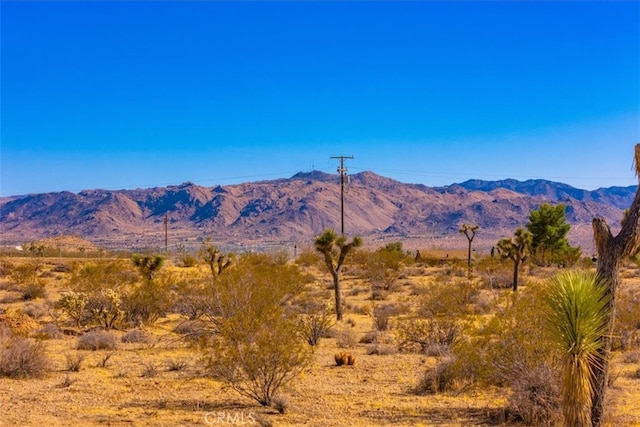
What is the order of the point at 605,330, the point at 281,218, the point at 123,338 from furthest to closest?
the point at 281,218 < the point at 123,338 < the point at 605,330

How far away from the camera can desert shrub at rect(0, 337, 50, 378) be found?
536 inches

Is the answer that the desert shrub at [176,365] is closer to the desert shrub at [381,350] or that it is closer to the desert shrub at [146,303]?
the desert shrub at [381,350]

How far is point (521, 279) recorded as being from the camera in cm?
4069

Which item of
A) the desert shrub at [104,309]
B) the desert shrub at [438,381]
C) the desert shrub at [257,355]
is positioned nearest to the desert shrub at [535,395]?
the desert shrub at [438,381]

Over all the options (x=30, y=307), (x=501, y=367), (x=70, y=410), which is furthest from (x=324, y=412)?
(x=30, y=307)

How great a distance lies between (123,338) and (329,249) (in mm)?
9667

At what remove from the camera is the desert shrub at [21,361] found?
1362cm

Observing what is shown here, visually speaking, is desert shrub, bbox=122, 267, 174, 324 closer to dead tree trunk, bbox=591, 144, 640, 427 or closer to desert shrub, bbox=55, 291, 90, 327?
desert shrub, bbox=55, 291, 90, 327

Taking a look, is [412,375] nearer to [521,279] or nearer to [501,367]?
[501,367]

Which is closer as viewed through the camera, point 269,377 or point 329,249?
point 269,377

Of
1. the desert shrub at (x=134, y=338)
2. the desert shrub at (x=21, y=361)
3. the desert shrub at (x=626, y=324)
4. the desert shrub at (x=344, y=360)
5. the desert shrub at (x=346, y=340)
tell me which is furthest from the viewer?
the desert shrub at (x=134, y=338)

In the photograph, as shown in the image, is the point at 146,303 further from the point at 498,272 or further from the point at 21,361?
the point at 498,272

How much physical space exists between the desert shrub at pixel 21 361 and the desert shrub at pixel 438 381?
25.6ft

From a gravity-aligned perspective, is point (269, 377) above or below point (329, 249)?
below
